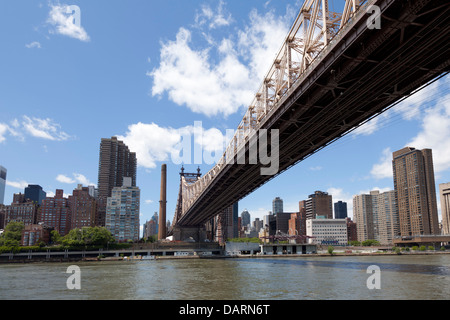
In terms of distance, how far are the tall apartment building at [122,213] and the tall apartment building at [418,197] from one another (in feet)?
449

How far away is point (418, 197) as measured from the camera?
189m

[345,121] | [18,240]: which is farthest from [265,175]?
[18,240]

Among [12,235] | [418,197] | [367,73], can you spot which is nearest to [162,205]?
[12,235]

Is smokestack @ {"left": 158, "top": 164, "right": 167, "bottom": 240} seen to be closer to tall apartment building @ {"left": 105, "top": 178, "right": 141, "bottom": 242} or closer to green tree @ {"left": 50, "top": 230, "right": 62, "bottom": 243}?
tall apartment building @ {"left": 105, "top": 178, "right": 141, "bottom": 242}

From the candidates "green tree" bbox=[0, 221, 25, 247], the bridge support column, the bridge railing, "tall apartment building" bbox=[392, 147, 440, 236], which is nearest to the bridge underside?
the bridge railing

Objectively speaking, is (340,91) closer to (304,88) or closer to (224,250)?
(304,88)

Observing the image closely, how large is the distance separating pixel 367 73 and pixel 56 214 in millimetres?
161862

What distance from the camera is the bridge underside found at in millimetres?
18766

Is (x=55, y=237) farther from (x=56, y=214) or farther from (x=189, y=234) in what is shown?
(x=56, y=214)

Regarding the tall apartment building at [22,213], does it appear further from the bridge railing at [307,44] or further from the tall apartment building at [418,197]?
the tall apartment building at [418,197]

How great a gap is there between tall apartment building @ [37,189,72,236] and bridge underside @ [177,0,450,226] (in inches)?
5731

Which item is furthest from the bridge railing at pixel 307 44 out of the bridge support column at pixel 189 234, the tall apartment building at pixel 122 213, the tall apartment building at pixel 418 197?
the tall apartment building at pixel 418 197
